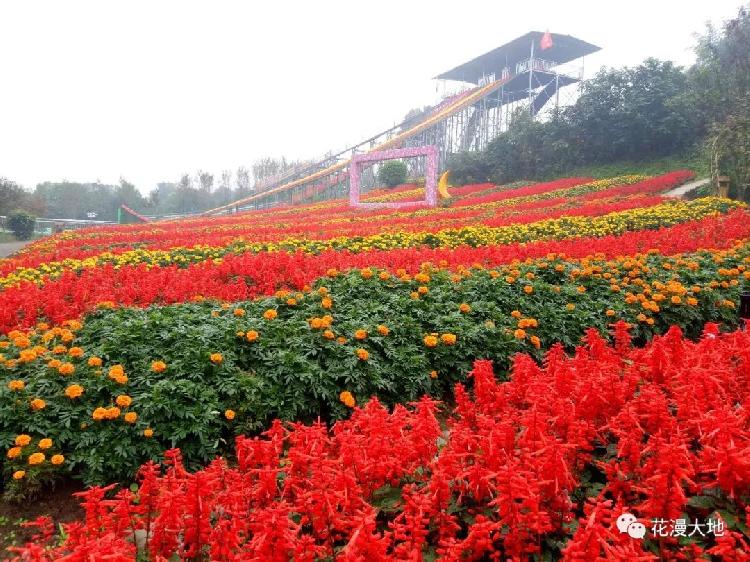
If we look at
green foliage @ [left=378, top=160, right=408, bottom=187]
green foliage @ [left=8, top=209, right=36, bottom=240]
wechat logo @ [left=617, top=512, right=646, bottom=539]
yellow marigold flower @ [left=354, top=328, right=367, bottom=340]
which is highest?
green foliage @ [left=378, top=160, right=408, bottom=187]

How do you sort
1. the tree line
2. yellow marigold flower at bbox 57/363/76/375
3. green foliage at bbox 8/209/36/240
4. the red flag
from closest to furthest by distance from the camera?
yellow marigold flower at bbox 57/363/76/375
the tree line
green foliage at bbox 8/209/36/240
the red flag

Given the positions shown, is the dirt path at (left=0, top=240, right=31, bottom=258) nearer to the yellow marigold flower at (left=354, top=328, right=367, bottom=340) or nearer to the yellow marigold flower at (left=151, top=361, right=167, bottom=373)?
the yellow marigold flower at (left=151, top=361, right=167, bottom=373)

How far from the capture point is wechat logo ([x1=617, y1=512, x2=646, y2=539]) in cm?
128

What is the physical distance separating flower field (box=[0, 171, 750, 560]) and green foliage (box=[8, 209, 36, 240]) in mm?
23625

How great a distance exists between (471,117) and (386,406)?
36984 mm

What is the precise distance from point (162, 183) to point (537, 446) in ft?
233

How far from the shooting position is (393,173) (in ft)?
105

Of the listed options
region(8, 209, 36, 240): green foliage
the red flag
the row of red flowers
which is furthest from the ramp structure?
the row of red flowers

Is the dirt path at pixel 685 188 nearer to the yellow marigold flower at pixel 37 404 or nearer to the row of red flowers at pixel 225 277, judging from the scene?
the row of red flowers at pixel 225 277

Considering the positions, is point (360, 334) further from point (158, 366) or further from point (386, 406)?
point (158, 366)

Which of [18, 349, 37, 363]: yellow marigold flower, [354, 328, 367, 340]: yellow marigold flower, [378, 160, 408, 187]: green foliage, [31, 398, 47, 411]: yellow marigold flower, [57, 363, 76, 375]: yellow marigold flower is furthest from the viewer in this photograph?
[378, 160, 408, 187]: green foliage

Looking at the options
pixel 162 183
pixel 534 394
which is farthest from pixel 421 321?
pixel 162 183

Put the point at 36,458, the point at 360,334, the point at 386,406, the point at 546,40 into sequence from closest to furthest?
the point at 36,458, the point at 386,406, the point at 360,334, the point at 546,40

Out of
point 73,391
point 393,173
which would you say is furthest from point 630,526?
point 393,173
